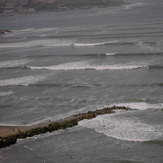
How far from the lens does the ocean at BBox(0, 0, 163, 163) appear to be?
1822cm

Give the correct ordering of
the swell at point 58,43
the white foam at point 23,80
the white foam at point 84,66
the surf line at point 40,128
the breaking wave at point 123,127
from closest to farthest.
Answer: the breaking wave at point 123,127, the surf line at point 40,128, the white foam at point 23,80, the white foam at point 84,66, the swell at point 58,43

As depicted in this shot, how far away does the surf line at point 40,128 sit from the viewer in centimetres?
2005

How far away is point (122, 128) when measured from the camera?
20.4 m

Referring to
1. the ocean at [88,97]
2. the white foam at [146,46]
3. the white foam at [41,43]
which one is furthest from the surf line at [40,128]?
the white foam at [41,43]

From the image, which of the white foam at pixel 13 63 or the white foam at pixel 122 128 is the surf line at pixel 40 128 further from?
the white foam at pixel 13 63

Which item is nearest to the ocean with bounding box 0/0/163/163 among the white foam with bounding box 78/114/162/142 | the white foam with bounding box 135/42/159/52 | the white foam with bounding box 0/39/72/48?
the white foam with bounding box 78/114/162/142

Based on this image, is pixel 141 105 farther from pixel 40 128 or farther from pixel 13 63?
pixel 13 63

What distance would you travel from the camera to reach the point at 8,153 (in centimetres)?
1862

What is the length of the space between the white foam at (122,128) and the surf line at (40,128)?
0.62 m

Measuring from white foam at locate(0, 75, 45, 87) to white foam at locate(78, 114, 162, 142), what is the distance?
42.2 feet

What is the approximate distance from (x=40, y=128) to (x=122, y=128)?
4.53 m

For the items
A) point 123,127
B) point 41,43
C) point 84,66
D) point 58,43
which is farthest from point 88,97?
point 41,43

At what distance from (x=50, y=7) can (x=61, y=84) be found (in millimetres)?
141579

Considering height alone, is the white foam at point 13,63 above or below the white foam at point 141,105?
below
